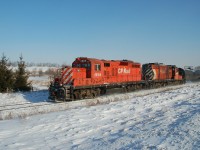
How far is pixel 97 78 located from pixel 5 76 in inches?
432

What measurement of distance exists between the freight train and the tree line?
341 inches

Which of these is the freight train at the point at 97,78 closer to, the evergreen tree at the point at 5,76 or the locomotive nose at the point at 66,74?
Result: the locomotive nose at the point at 66,74

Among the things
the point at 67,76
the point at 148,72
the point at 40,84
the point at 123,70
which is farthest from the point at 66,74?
the point at 40,84

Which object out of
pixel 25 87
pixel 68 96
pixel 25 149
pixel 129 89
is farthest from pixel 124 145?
pixel 25 87

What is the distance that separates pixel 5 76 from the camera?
25.7 meters

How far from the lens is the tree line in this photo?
25516mm

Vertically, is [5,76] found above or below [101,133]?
above

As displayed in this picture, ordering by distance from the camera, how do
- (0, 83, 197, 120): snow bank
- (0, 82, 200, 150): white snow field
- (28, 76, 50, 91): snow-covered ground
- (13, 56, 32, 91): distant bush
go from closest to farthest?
(0, 82, 200, 150): white snow field
(0, 83, 197, 120): snow bank
(13, 56, 32, 91): distant bush
(28, 76, 50, 91): snow-covered ground

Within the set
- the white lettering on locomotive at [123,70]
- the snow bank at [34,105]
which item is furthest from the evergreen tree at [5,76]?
the white lettering on locomotive at [123,70]

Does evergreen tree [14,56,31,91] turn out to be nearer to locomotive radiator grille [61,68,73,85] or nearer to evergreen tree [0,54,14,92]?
evergreen tree [0,54,14,92]

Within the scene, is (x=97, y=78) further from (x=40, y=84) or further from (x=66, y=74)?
(x=40, y=84)

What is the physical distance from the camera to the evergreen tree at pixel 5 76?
2542cm

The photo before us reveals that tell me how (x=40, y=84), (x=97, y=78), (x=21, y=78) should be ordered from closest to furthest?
1. (x=97, y=78)
2. (x=21, y=78)
3. (x=40, y=84)

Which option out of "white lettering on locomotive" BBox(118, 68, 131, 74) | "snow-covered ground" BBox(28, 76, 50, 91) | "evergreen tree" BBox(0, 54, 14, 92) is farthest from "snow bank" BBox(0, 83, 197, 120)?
"snow-covered ground" BBox(28, 76, 50, 91)
